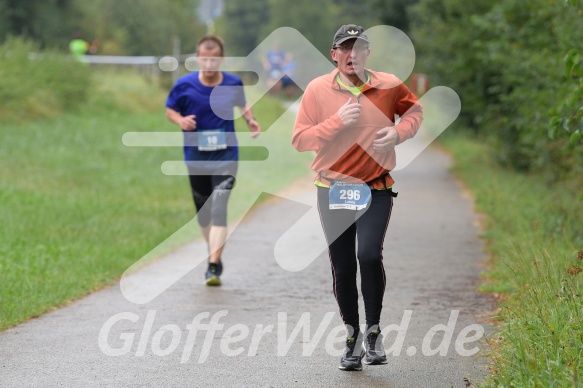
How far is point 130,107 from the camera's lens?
30453mm

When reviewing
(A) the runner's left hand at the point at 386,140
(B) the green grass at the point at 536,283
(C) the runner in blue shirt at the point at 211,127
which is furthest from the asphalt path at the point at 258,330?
(A) the runner's left hand at the point at 386,140

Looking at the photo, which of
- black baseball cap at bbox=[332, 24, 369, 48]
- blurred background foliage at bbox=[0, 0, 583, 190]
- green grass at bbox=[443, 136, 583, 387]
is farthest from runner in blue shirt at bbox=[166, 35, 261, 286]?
black baseball cap at bbox=[332, 24, 369, 48]

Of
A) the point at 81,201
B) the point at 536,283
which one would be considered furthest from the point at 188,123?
the point at 81,201

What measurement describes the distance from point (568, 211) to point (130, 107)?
19.8m

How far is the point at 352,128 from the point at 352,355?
1.36 metres

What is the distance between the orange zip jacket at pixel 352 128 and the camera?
6.61 m

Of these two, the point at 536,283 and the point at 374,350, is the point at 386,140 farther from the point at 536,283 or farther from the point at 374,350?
the point at 536,283

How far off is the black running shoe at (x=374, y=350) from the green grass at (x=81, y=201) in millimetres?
2665

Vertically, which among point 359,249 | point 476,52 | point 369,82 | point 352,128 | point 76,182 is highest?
point 369,82

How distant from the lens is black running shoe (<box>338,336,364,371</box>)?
6.69 metres

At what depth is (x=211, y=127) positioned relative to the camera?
1015 cm

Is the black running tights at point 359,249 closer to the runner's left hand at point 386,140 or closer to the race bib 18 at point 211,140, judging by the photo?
the runner's left hand at point 386,140

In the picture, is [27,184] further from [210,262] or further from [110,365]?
[110,365]

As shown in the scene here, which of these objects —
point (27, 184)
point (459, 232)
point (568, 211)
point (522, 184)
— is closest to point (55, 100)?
point (27, 184)
